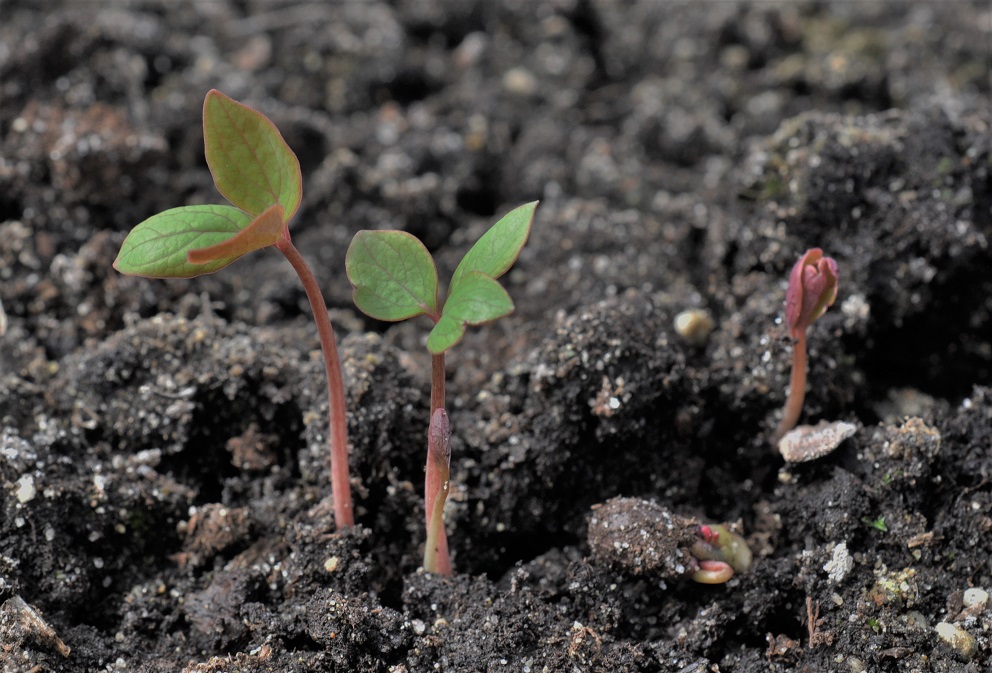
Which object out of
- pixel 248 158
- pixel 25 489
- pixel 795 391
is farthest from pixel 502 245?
pixel 25 489

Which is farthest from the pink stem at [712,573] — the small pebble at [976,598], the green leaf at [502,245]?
the green leaf at [502,245]

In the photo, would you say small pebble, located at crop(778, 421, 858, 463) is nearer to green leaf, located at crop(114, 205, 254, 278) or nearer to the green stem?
the green stem

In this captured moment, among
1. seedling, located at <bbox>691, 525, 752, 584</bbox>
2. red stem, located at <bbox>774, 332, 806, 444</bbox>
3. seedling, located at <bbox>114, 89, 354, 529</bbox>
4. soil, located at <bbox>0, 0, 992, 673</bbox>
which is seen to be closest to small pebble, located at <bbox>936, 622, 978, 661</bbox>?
soil, located at <bbox>0, 0, 992, 673</bbox>

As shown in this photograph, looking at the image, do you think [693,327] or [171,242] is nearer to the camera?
[171,242]

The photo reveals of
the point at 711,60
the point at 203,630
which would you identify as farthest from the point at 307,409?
the point at 711,60

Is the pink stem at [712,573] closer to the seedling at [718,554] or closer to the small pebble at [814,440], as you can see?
the seedling at [718,554]

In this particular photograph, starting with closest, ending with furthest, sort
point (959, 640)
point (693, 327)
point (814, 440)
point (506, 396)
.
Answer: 1. point (959, 640)
2. point (814, 440)
3. point (506, 396)
4. point (693, 327)

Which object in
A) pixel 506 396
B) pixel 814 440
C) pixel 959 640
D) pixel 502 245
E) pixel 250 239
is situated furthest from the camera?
pixel 506 396

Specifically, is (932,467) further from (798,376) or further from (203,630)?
(203,630)

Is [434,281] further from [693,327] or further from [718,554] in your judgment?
[693,327]
